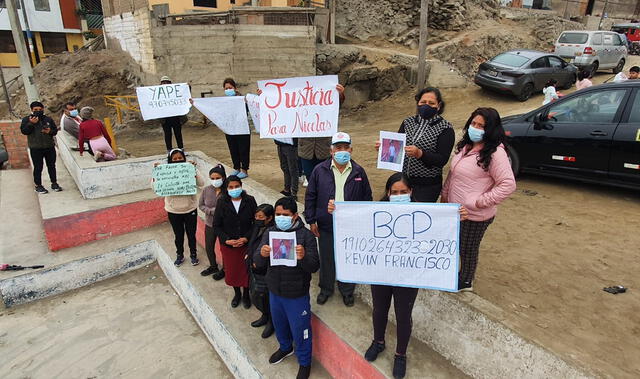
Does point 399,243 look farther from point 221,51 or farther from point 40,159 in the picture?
point 221,51

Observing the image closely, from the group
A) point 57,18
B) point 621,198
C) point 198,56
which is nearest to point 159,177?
point 621,198

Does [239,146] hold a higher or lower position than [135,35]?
lower

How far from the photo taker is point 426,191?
3.56 m

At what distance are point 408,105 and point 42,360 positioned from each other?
45.4 feet

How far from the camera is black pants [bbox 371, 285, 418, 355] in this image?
2941mm

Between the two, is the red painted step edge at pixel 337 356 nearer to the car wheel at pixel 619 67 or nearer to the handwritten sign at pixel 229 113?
the handwritten sign at pixel 229 113

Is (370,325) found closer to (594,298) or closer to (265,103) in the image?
(594,298)

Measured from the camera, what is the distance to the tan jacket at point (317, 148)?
5.00m

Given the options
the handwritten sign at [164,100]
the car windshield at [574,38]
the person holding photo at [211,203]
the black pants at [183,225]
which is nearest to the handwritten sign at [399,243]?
the person holding photo at [211,203]

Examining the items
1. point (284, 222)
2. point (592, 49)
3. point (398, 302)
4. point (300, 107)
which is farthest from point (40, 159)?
point (592, 49)

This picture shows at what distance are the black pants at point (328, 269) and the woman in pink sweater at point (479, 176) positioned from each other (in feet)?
3.71

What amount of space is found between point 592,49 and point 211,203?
16564mm

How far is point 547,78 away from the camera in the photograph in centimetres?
1321

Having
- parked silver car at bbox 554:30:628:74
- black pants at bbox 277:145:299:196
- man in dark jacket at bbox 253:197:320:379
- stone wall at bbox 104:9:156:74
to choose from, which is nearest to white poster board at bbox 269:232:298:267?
man in dark jacket at bbox 253:197:320:379
